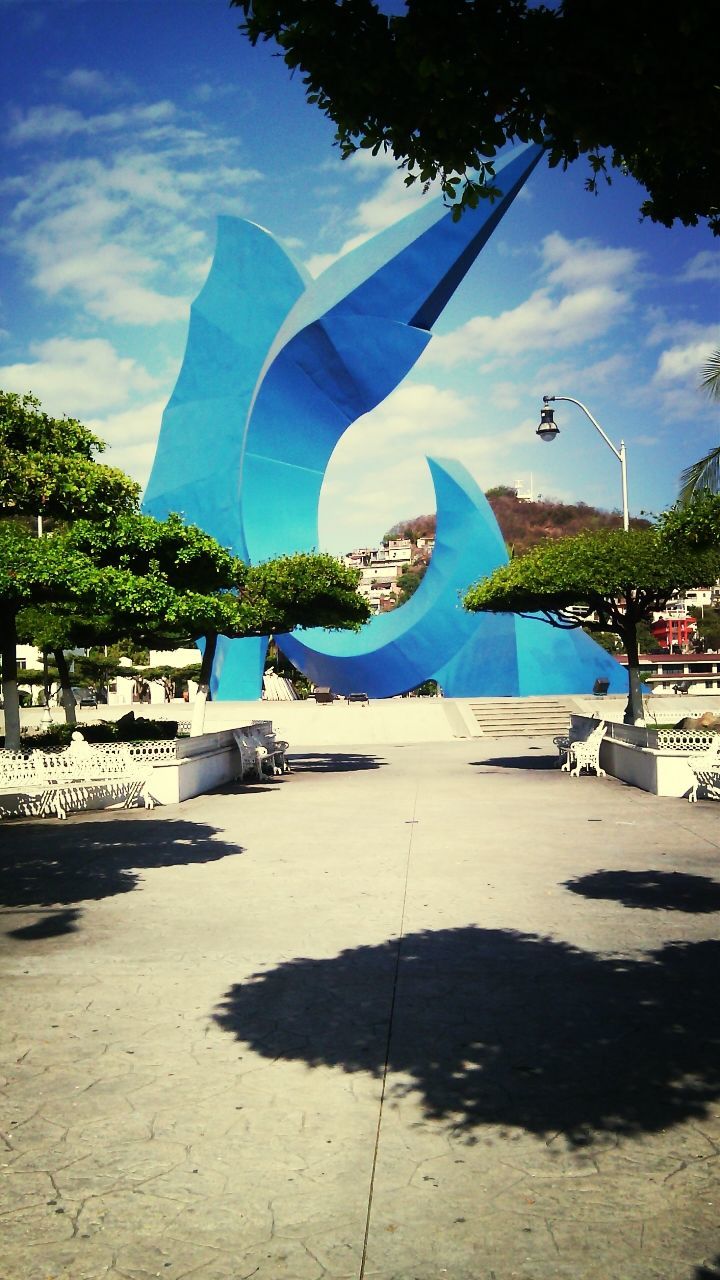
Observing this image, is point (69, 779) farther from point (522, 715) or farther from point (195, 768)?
point (522, 715)

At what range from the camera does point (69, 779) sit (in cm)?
1263

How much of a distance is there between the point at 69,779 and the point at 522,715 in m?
22.1

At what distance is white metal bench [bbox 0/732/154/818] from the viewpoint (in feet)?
40.5

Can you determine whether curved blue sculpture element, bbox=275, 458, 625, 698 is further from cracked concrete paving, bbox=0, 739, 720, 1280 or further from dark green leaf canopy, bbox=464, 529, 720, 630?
cracked concrete paving, bbox=0, 739, 720, 1280

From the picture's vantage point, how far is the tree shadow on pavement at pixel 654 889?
6.67 m

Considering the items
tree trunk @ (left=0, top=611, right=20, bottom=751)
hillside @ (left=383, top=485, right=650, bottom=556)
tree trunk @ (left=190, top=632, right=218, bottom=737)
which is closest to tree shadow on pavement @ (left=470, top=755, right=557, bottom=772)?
tree trunk @ (left=190, top=632, right=218, bottom=737)

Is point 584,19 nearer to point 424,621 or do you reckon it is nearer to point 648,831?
point 648,831

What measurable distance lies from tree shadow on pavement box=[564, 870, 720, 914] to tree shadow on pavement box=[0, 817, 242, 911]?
10.8 feet

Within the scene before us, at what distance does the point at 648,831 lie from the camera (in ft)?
32.8

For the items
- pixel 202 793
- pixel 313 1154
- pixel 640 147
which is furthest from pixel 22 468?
pixel 313 1154

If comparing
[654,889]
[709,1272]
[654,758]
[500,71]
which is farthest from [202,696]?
[709,1272]

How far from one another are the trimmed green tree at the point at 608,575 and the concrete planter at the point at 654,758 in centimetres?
146

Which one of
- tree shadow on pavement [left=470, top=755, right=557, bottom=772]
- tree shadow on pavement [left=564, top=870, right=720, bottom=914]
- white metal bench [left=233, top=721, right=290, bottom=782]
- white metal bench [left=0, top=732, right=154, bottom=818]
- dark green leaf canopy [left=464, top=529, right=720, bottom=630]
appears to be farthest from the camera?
tree shadow on pavement [left=470, top=755, right=557, bottom=772]

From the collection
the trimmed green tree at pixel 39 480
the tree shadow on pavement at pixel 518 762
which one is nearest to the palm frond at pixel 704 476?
the tree shadow on pavement at pixel 518 762
